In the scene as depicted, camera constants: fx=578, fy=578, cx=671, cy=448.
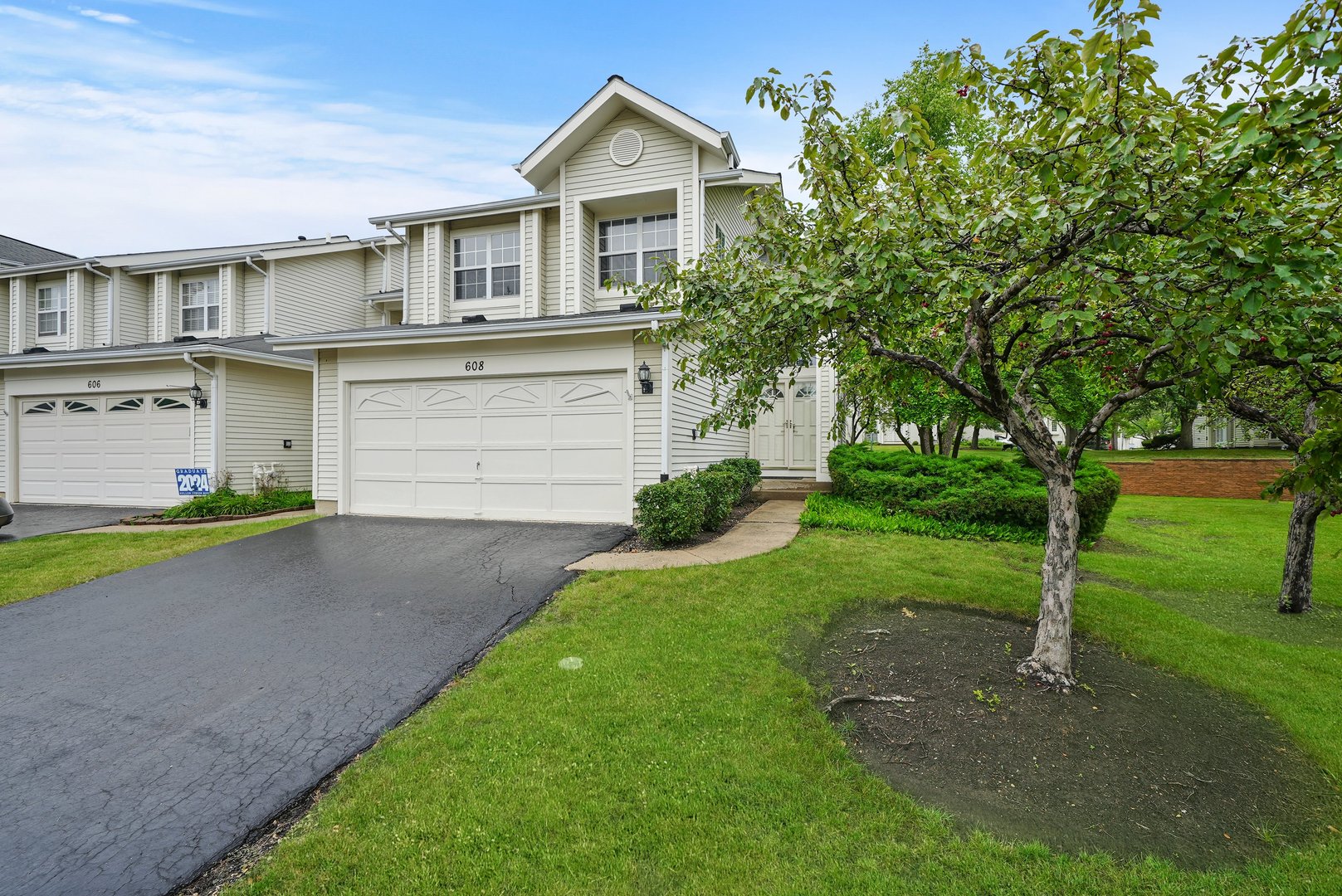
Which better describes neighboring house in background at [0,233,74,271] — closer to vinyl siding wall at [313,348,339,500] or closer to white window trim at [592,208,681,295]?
vinyl siding wall at [313,348,339,500]

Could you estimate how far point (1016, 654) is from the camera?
13.4 feet

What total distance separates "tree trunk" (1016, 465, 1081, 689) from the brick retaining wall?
13.7m

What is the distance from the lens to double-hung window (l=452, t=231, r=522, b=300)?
12.6m

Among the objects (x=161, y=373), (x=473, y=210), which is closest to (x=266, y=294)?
(x=161, y=373)

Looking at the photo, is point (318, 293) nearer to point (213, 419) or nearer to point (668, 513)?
point (213, 419)

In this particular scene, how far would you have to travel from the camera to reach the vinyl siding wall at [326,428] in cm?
1005

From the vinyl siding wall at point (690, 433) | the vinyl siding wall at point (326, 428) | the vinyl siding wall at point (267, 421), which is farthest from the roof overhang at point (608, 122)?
the vinyl siding wall at point (267, 421)

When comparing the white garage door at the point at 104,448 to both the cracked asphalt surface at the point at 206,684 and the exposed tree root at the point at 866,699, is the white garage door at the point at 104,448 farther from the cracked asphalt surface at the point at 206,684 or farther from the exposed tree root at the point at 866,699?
the exposed tree root at the point at 866,699

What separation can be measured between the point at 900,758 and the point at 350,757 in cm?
286

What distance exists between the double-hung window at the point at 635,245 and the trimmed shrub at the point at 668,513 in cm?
578

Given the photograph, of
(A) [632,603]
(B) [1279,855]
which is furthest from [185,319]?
(B) [1279,855]

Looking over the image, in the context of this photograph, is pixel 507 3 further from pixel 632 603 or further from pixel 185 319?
pixel 185 319

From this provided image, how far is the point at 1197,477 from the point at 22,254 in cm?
3450

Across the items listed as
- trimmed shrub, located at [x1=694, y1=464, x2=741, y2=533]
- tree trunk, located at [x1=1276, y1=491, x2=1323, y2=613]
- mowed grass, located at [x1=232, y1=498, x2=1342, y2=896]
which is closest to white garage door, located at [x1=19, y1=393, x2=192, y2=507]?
trimmed shrub, located at [x1=694, y1=464, x2=741, y2=533]
